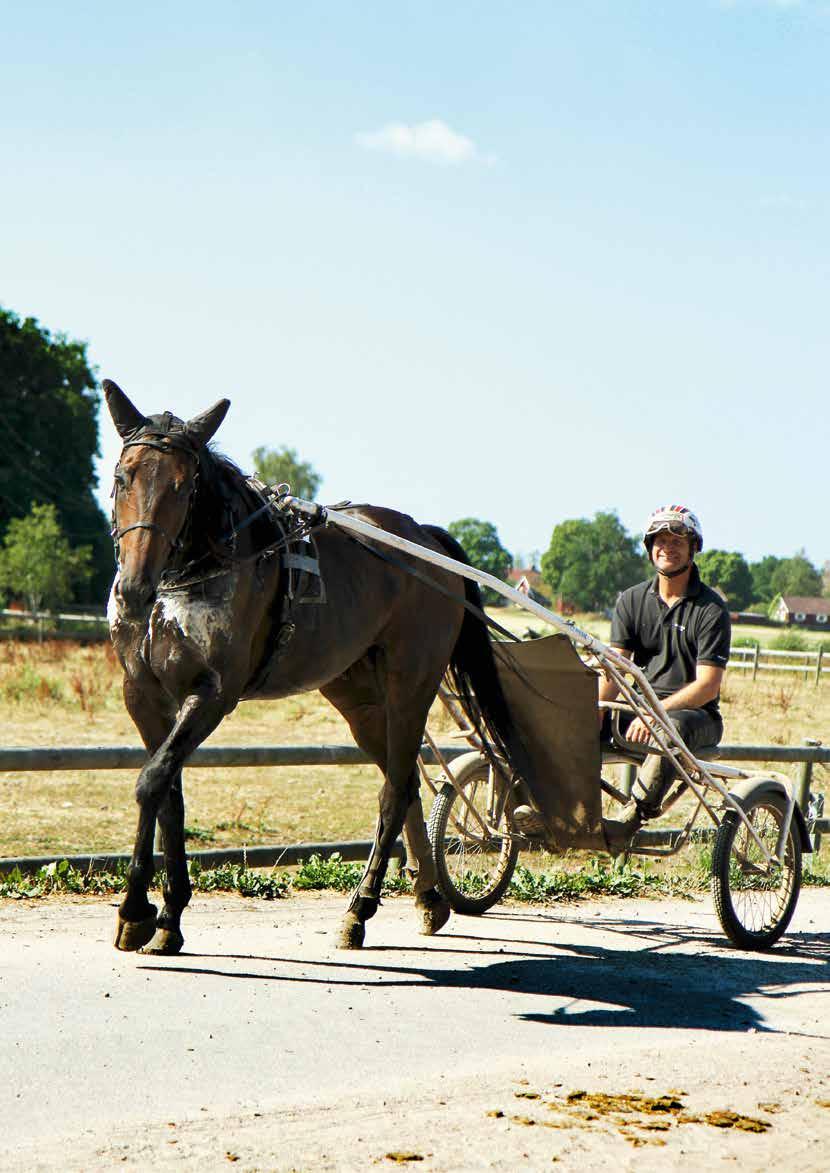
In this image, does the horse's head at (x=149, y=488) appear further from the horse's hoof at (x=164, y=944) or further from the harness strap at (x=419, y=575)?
the horse's hoof at (x=164, y=944)

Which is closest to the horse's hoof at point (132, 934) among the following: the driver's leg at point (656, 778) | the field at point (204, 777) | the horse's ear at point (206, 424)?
the horse's ear at point (206, 424)

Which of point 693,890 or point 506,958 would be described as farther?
point 693,890

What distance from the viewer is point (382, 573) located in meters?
7.24

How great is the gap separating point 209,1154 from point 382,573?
371cm

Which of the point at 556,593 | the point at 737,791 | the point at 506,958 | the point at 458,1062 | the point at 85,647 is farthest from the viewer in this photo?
the point at 556,593

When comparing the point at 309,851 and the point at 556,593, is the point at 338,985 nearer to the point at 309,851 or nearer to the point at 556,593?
the point at 309,851

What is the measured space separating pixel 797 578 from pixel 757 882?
12964 centimetres

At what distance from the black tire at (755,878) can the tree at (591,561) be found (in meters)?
88.6

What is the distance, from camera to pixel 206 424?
6.02 meters

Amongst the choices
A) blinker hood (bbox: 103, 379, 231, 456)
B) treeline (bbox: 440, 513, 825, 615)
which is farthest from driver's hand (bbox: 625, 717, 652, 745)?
treeline (bbox: 440, 513, 825, 615)

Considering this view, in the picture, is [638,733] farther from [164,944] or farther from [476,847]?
[164,944]

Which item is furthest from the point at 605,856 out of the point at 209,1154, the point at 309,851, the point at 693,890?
the point at 209,1154

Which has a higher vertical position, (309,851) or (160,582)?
(160,582)

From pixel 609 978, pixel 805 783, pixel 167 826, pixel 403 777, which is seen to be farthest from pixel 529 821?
pixel 805 783
